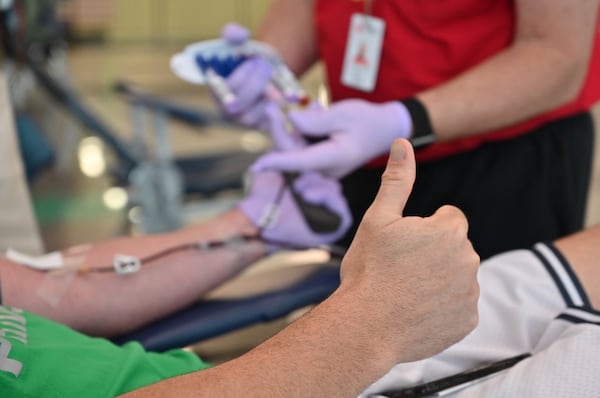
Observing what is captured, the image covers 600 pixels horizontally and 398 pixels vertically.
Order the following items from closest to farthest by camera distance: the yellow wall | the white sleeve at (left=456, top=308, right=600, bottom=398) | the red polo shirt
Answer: the white sleeve at (left=456, top=308, right=600, bottom=398), the red polo shirt, the yellow wall

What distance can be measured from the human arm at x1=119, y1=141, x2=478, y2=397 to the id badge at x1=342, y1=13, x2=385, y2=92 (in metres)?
0.58

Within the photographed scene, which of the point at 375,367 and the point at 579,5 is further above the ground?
the point at 579,5

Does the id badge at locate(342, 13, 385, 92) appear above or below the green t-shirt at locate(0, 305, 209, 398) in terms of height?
above

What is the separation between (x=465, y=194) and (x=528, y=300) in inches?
13.5

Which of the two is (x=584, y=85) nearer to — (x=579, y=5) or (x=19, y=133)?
(x=579, y=5)

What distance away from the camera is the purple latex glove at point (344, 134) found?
1.02 m

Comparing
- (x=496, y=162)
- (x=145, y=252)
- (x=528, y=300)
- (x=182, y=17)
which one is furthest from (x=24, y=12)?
(x=182, y=17)

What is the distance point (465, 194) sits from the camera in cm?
120

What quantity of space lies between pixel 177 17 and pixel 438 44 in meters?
5.73

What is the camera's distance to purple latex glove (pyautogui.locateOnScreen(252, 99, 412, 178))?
Answer: 3.34ft

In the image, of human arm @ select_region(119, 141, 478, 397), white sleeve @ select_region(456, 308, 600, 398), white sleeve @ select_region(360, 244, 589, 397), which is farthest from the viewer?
white sleeve @ select_region(360, 244, 589, 397)

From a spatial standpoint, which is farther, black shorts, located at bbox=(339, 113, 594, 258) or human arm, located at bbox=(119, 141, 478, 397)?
black shorts, located at bbox=(339, 113, 594, 258)

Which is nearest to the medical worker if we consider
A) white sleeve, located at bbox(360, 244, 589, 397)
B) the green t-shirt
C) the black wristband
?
the black wristband

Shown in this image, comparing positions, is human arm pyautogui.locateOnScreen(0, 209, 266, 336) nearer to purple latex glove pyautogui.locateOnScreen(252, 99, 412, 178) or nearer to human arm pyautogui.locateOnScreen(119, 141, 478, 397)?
purple latex glove pyautogui.locateOnScreen(252, 99, 412, 178)
